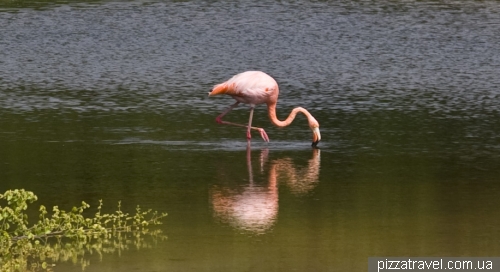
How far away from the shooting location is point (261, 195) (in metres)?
9.21

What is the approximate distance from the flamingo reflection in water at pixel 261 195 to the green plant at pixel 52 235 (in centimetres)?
63

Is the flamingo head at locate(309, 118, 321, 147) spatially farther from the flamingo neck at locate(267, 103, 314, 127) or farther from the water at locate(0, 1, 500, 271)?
the flamingo neck at locate(267, 103, 314, 127)

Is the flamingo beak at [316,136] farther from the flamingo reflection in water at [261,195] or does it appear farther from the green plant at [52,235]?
the green plant at [52,235]

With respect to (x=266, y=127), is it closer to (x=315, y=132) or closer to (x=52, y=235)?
(x=315, y=132)

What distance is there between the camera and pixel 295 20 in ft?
63.9

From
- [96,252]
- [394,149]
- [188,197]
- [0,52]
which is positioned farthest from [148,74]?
[96,252]

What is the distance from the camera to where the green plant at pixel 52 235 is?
7250 millimetres

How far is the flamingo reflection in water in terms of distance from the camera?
27.2 ft

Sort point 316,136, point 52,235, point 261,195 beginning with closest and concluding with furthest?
point 52,235 < point 261,195 < point 316,136

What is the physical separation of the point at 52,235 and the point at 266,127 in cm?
532

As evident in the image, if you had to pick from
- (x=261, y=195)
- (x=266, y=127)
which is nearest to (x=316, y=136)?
(x=266, y=127)

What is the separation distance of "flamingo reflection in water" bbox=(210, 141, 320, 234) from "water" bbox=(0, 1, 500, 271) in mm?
25

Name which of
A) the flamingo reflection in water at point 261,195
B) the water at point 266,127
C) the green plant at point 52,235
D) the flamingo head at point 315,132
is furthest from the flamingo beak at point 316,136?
the green plant at point 52,235

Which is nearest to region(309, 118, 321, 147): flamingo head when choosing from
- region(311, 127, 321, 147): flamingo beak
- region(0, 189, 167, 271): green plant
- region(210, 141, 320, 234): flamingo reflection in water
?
region(311, 127, 321, 147): flamingo beak
